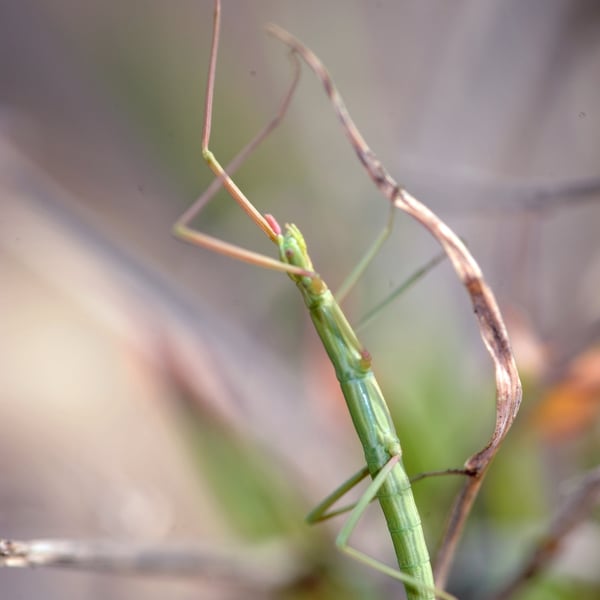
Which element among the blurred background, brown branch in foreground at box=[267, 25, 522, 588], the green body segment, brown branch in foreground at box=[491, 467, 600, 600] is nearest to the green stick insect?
the green body segment

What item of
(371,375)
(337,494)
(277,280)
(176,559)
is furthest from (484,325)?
(277,280)

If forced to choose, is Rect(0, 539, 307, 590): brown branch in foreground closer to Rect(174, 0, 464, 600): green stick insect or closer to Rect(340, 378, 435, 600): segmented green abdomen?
Rect(174, 0, 464, 600): green stick insect

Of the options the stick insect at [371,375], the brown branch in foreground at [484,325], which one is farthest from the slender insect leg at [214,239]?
the brown branch in foreground at [484,325]

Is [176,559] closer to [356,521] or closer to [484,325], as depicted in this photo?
[356,521]

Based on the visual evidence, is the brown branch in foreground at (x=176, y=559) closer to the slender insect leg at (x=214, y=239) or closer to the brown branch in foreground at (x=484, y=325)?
the slender insect leg at (x=214, y=239)

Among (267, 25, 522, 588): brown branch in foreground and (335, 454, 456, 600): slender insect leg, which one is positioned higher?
(267, 25, 522, 588): brown branch in foreground

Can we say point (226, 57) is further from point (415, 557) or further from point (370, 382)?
point (415, 557)
